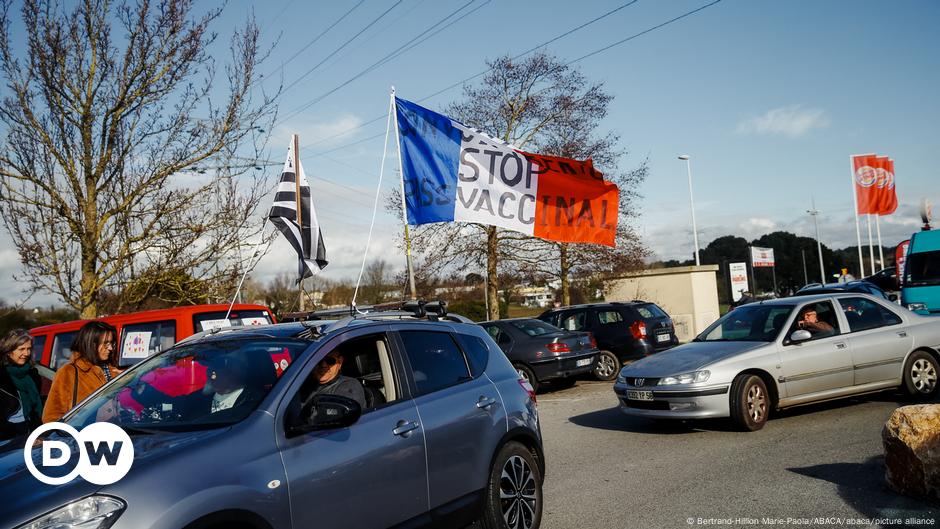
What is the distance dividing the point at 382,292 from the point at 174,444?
3172 centimetres

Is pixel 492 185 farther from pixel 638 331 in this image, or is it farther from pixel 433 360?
pixel 638 331

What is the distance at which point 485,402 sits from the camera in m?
5.18

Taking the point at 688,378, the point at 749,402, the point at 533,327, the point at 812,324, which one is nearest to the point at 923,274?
the point at 812,324

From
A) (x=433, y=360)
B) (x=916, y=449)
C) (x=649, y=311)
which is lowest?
(x=916, y=449)

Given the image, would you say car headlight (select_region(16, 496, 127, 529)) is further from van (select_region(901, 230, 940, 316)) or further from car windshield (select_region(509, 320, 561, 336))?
van (select_region(901, 230, 940, 316))

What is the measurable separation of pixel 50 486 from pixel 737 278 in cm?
3214

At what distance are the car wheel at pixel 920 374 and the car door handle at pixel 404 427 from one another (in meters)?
8.61

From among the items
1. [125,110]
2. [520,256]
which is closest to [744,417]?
[125,110]

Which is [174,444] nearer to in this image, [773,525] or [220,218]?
[773,525]

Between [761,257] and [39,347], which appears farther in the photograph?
[761,257]

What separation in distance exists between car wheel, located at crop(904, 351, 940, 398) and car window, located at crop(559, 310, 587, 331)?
795 cm

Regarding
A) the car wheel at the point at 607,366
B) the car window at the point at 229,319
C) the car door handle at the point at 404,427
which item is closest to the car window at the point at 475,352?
the car door handle at the point at 404,427

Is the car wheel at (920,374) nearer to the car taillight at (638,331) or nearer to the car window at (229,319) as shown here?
the car taillight at (638,331)

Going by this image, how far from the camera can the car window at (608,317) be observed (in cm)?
1703
